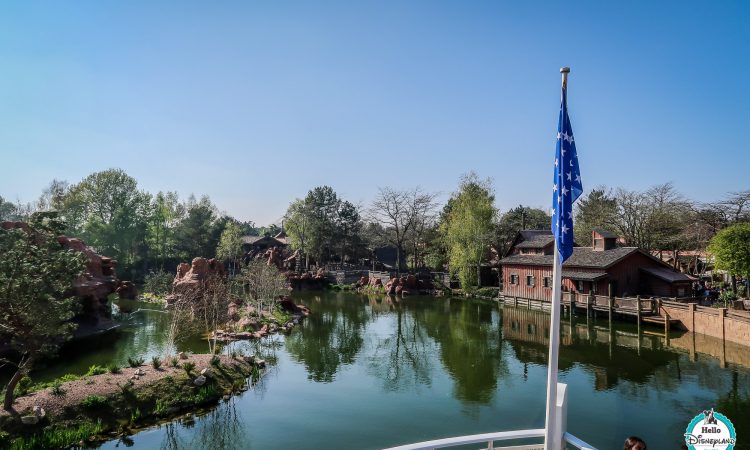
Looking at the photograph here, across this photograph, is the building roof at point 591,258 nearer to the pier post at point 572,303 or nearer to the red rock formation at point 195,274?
the pier post at point 572,303

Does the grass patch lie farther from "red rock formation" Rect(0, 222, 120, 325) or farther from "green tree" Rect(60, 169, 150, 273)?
"green tree" Rect(60, 169, 150, 273)

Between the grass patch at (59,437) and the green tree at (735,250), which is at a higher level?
the green tree at (735,250)

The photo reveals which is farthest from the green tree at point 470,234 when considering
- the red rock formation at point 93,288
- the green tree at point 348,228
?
the red rock formation at point 93,288

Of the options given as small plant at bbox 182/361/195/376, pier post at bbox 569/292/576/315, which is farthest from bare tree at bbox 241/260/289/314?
pier post at bbox 569/292/576/315

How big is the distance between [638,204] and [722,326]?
26882mm

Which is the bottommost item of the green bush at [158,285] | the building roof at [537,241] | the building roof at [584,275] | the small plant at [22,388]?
the small plant at [22,388]

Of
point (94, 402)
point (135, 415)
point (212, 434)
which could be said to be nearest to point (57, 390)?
point (94, 402)

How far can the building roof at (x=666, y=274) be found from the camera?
3453cm

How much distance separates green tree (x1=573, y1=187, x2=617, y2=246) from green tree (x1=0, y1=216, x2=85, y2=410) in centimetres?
4894

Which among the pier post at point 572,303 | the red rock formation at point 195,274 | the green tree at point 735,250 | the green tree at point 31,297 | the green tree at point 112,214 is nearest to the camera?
the green tree at point 31,297

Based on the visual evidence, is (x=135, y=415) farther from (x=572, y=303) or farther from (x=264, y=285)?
(x=572, y=303)

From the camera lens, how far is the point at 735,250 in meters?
28.8

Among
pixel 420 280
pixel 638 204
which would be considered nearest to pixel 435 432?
pixel 420 280

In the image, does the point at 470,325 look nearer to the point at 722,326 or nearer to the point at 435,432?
the point at 722,326
